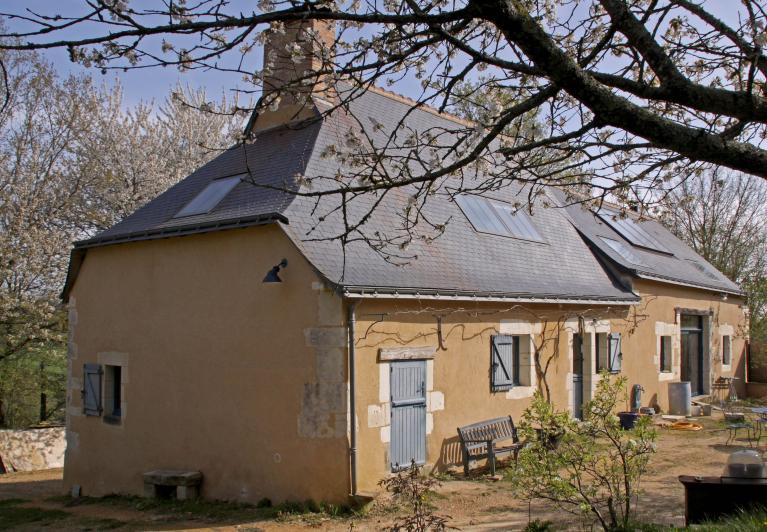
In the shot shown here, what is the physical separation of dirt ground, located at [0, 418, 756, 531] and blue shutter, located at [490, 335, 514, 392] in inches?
63.2

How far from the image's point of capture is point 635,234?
1806 centimetres

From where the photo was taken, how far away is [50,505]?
435 inches

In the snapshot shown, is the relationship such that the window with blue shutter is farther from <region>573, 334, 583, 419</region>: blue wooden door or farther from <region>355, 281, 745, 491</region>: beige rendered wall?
<region>573, 334, 583, 419</region>: blue wooden door

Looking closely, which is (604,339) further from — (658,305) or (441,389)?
(441,389)

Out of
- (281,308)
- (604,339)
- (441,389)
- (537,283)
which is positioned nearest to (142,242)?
(281,308)

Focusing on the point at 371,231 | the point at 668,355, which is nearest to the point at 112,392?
the point at 371,231

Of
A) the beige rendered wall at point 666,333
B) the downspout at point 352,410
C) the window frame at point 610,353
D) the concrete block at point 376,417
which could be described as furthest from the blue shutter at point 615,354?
the downspout at point 352,410

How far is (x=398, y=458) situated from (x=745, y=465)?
14.0ft

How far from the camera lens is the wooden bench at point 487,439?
973cm

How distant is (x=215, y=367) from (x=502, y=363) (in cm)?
420

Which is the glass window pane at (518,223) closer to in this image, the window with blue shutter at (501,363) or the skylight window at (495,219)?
the skylight window at (495,219)

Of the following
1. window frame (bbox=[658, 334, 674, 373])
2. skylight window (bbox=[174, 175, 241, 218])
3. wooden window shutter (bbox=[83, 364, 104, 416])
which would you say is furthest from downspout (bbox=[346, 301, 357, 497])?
window frame (bbox=[658, 334, 674, 373])

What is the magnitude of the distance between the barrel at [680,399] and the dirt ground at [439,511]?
3.94 m

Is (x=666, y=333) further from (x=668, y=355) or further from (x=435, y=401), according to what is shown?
(x=435, y=401)
